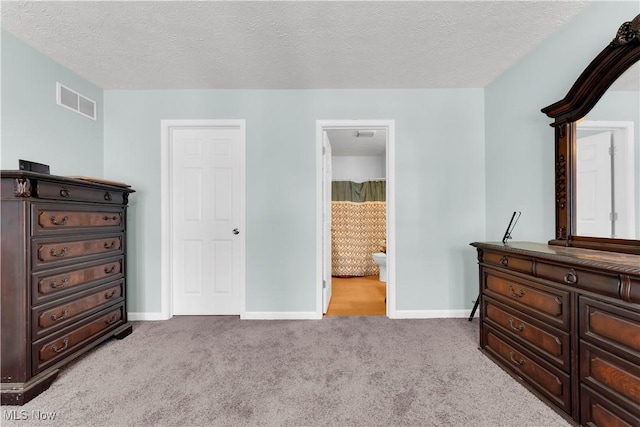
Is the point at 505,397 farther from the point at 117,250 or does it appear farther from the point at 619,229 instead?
the point at 117,250

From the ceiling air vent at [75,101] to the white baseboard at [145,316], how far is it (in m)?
2.03

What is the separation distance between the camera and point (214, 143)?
112 inches

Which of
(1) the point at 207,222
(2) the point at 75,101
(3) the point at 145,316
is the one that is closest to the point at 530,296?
(1) the point at 207,222

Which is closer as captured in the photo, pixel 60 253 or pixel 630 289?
pixel 630 289

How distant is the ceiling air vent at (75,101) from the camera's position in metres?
2.27

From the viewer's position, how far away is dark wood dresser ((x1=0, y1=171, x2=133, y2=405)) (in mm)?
1522

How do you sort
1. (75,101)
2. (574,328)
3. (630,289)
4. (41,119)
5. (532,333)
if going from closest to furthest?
(630,289) → (574,328) → (532,333) → (41,119) → (75,101)

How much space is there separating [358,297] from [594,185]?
2.61 m

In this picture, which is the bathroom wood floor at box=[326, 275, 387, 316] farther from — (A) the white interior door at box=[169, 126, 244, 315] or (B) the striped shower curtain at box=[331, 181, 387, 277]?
(A) the white interior door at box=[169, 126, 244, 315]

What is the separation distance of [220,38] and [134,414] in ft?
8.10

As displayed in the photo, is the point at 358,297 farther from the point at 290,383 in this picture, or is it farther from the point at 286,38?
the point at 286,38

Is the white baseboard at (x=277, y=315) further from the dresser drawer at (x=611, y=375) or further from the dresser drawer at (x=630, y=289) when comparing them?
the dresser drawer at (x=630, y=289)

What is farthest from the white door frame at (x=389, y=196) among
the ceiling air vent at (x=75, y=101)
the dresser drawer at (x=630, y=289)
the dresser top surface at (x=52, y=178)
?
the ceiling air vent at (x=75, y=101)

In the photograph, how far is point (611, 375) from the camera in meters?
1.16
